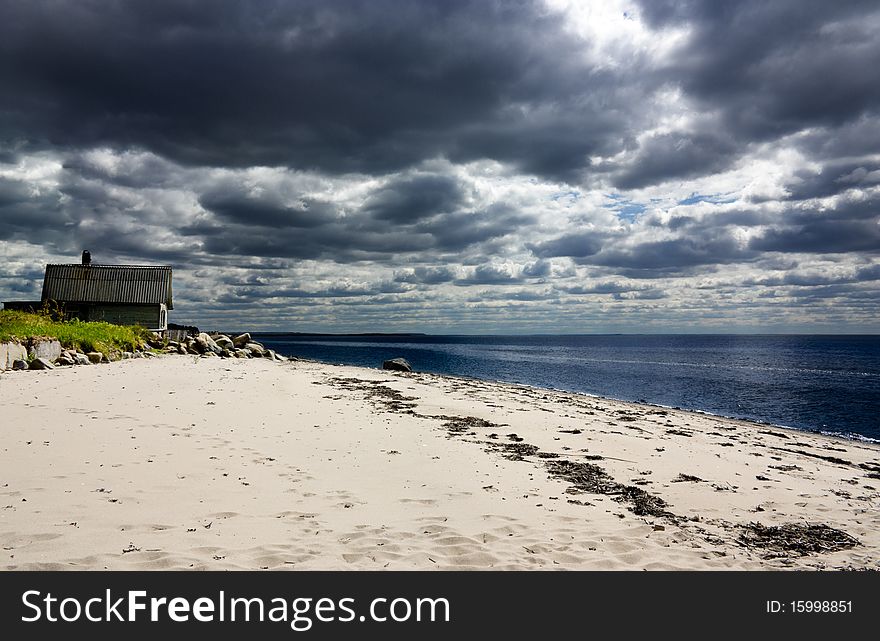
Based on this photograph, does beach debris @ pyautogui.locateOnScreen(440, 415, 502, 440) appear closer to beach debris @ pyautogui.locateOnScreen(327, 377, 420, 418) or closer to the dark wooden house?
beach debris @ pyautogui.locateOnScreen(327, 377, 420, 418)

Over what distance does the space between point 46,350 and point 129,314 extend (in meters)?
22.5

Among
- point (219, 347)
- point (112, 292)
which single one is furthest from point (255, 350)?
point (112, 292)

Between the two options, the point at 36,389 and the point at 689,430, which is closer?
the point at 36,389

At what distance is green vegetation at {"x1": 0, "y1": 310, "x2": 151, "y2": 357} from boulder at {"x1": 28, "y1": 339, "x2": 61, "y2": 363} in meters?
0.61

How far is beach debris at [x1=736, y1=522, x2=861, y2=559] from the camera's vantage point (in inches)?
248

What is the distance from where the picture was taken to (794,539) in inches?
262

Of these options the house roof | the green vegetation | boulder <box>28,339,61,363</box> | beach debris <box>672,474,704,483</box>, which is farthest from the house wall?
beach debris <box>672,474,704,483</box>

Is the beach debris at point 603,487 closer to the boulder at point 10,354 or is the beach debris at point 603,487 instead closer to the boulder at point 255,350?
the boulder at point 10,354

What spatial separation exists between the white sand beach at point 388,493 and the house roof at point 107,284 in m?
30.6

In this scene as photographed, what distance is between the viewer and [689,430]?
17547 mm
